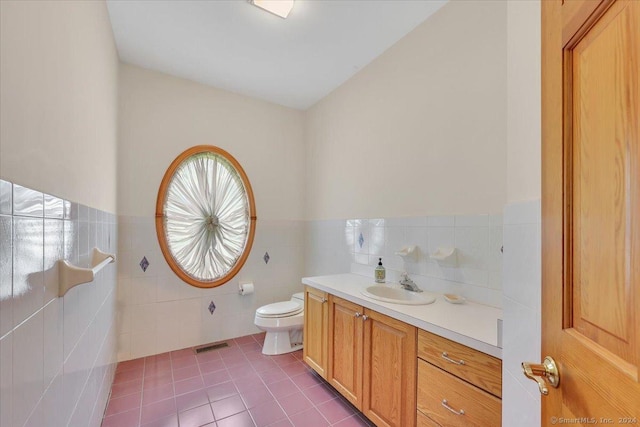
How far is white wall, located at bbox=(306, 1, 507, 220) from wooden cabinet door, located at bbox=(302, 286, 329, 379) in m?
0.84

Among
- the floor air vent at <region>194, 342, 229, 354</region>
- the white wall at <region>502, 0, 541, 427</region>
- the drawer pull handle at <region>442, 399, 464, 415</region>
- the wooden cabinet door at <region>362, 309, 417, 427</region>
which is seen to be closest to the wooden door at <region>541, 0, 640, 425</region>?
the white wall at <region>502, 0, 541, 427</region>

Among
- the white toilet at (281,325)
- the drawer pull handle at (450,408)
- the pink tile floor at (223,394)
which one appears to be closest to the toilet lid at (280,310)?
the white toilet at (281,325)

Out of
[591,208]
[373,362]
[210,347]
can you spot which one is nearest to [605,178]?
[591,208]

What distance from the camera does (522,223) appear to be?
0.82 metres

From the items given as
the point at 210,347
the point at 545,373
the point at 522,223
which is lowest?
the point at 210,347

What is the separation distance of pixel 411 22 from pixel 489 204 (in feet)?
4.60

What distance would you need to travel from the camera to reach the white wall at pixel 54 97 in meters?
0.61

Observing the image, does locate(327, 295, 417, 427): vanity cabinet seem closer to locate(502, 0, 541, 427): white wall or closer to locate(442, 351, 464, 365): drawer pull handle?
locate(442, 351, 464, 365): drawer pull handle

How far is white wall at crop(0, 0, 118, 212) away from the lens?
61 centimetres

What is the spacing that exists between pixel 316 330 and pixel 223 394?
79 centimetres

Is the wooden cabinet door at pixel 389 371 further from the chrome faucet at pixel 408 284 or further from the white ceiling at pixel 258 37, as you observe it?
the white ceiling at pixel 258 37

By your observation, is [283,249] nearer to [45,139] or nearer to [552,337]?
[45,139]

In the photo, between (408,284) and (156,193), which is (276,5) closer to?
(156,193)

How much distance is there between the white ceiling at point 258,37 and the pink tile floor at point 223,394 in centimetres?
266
